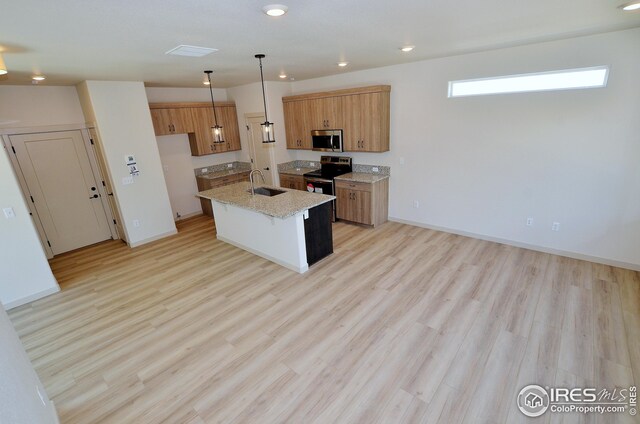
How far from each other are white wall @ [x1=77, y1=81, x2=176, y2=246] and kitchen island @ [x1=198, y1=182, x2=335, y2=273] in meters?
1.35

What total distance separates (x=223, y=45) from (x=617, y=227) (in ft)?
16.9

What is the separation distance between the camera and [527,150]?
4.13 meters

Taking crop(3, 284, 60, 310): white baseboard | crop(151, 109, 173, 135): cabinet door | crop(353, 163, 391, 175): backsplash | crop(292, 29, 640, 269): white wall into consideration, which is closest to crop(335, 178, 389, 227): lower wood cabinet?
crop(353, 163, 391, 175): backsplash

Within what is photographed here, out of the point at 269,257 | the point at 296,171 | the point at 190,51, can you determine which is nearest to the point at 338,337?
the point at 269,257

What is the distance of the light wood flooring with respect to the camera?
2277 mm

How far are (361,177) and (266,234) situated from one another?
7.14ft

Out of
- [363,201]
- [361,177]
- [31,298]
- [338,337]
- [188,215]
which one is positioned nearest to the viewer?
[338,337]

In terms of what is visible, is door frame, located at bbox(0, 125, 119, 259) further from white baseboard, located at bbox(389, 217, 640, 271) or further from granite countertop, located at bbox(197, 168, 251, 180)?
white baseboard, located at bbox(389, 217, 640, 271)

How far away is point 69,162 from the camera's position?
514 centimetres

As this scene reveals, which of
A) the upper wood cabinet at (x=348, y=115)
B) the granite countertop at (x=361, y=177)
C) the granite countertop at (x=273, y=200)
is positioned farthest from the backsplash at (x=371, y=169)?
the granite countertop at (x=273, y=200)

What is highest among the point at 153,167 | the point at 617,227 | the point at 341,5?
the point at 341,5

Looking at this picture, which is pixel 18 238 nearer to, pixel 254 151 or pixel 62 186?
pixel 62 186

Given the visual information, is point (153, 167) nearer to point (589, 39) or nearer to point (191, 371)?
point (191, 371)

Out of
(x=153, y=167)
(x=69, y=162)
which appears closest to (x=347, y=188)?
(x=153, y=167)
